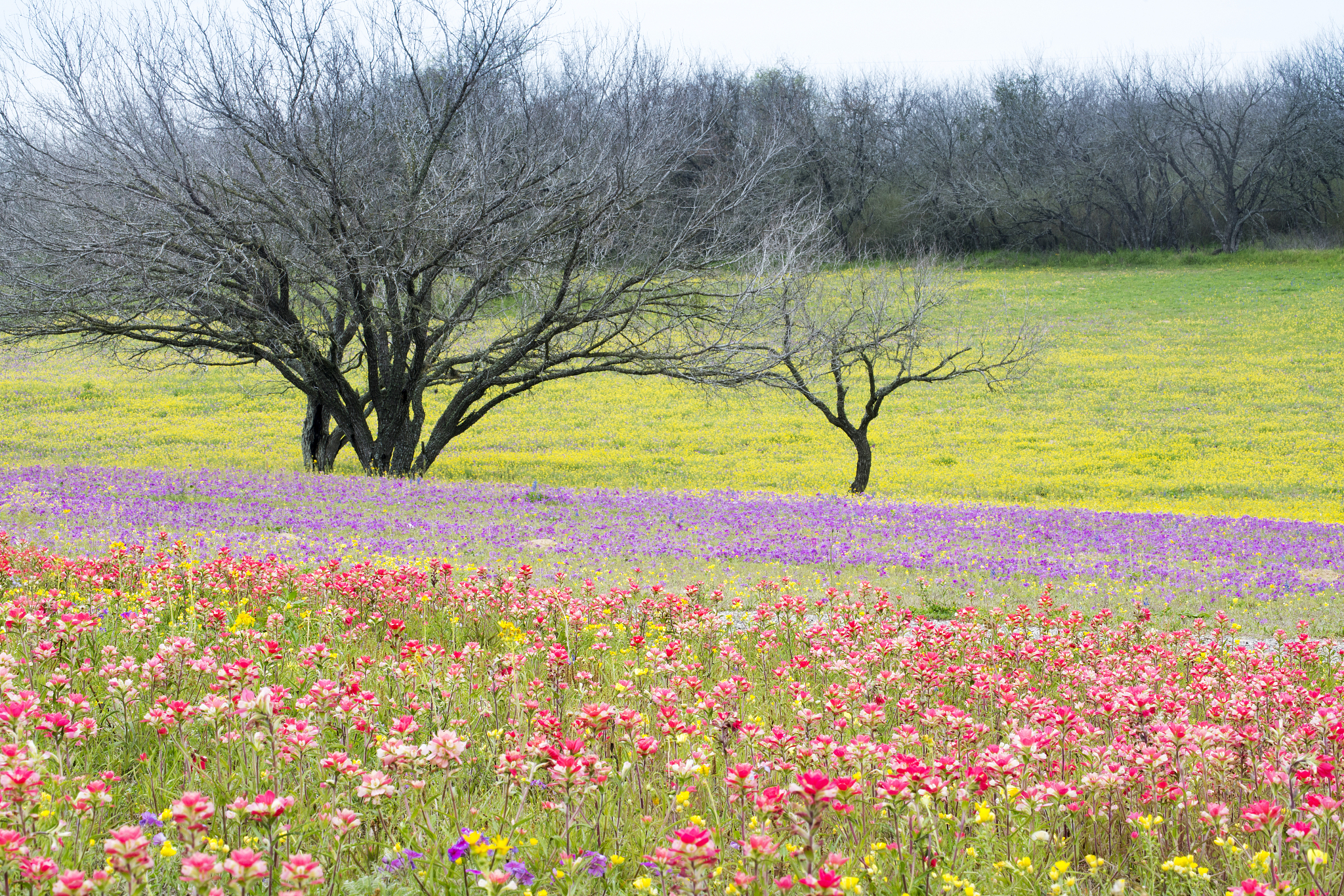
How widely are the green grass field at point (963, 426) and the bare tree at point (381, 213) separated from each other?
289cm

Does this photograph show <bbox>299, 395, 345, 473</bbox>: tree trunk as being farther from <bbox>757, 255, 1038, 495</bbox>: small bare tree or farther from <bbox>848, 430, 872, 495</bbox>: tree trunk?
<bbox>848, 430, 872, 495</bbox>: tree trunk

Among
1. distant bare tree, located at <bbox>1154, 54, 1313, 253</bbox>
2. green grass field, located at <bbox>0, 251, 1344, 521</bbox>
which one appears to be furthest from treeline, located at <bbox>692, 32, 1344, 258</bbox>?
green grass field, located at <bbox>0, 251, 1344, 521</bbox>

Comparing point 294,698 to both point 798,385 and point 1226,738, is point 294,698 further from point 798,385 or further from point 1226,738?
point 798,385

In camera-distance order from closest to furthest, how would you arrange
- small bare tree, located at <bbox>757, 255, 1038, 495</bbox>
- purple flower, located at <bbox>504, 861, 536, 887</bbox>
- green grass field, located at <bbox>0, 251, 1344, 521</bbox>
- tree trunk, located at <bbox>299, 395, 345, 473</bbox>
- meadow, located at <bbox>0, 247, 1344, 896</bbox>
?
purple flower, located at <bbox>504, 861, 536, 887</bbox> < meadow, located at <bbox>0, 247, 1344, 896</bbox> < small bare tree, located at <bbox>757, 255, 1038, 495</bbox> < tree trunk, located at <bbox>299, 395, 345, 473</bbox> < green grass field, located at <bbox>0, 251, 1344, 521</bbox>

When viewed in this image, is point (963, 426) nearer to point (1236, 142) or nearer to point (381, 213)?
point (381, 213)

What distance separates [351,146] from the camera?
1786 cm

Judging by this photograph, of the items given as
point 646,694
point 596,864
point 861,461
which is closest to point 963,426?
point 861,461

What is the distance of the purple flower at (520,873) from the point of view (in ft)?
7.78

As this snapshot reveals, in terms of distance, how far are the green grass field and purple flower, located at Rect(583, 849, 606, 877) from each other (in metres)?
19.4

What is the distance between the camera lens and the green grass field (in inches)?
974

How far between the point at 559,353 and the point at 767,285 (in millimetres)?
4987

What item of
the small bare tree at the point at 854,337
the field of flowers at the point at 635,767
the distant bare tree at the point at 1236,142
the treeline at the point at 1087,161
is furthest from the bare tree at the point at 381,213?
the distant bare tree at the point at 1236,142

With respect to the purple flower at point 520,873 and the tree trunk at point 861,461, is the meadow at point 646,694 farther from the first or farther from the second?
the tree trunk at point 861,461

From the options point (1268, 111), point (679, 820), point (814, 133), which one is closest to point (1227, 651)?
point (679, 820)
